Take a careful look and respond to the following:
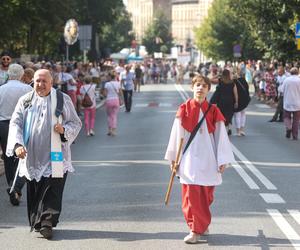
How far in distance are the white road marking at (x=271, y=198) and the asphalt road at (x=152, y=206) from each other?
12 mm

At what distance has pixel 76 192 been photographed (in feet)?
39.4

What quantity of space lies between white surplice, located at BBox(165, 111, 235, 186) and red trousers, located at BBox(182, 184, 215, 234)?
0.09 meters

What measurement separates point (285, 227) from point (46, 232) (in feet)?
7.92

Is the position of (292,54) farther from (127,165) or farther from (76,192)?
(76,192)

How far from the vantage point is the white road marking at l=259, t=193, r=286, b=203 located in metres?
11.2

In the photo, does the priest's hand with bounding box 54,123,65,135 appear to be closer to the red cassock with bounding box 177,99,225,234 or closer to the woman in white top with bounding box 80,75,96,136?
the red cassock with bounding box 177,99,225,234

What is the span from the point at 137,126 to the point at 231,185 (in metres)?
13.4

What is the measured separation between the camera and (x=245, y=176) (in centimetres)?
1391

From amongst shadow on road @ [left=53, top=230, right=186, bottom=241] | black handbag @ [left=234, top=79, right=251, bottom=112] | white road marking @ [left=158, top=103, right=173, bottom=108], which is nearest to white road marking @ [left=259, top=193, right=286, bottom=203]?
shadow on road @ [left=53, top=230, right=186, bottom=241]

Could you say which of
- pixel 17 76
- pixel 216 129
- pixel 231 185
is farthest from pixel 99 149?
pixel 216 129

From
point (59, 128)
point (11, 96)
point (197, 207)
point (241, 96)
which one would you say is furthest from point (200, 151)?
point (241, 96)

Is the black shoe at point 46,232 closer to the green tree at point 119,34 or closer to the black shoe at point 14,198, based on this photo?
the black shoe at point 14,198

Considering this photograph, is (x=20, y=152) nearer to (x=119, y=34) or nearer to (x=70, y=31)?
(x=70, y=31)

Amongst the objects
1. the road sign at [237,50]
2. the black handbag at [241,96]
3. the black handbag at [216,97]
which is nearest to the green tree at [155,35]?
the road sign at [237,50]
